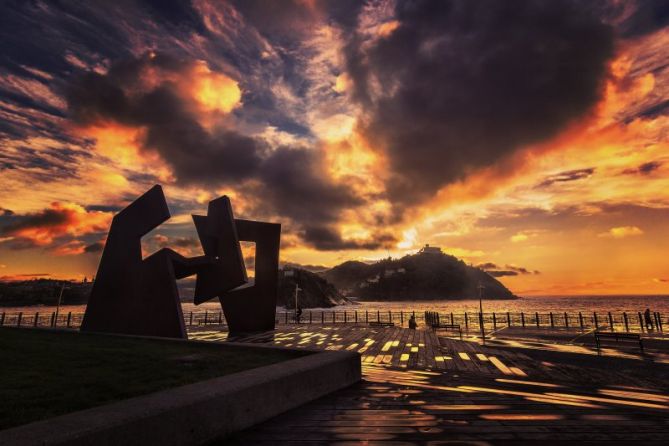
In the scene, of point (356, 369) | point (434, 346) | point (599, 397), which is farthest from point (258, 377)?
point (434, 346)

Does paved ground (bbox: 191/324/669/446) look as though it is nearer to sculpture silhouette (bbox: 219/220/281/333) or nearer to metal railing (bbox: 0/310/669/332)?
sculpture silhouette (bbox: 219/220/281/333)

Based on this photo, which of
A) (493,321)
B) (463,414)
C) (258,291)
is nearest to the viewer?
(463,414)

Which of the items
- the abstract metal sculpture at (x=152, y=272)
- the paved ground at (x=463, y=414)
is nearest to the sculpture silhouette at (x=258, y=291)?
the abstract metal sculpture at (x=152, y=272)

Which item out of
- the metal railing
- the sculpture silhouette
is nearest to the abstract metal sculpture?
the sculpture silhouette

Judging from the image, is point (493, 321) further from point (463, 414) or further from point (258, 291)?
point (463, 414)

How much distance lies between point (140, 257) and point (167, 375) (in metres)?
11.5

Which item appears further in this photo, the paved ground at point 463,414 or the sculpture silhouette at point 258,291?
the sculpture silhouette at point 258,291

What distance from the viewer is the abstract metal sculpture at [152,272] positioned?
15.6m

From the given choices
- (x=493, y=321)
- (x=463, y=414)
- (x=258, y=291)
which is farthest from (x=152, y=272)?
(x=493, y=321)

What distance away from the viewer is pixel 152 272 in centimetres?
1599

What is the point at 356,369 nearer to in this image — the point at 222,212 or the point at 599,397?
the point at 599,397

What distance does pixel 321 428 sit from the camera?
475 centimetres

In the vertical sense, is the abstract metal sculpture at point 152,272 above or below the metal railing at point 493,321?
above

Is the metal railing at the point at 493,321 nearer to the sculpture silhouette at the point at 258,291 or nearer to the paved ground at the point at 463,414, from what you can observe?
the sculpture silhouette at the point at 258,291
